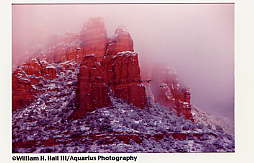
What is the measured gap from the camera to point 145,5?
84.0ft

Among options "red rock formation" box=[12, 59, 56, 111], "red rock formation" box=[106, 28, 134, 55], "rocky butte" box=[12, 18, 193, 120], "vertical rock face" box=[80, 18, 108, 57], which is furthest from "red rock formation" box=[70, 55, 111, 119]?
"red rock formation" box=[12, 59, 56, 111]

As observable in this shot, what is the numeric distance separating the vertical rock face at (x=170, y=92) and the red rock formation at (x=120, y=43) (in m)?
2.91

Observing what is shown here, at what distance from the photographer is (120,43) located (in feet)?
97.2

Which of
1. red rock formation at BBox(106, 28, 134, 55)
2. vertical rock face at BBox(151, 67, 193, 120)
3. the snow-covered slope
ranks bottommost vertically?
the snow-covered slope

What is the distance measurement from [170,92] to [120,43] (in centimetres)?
691

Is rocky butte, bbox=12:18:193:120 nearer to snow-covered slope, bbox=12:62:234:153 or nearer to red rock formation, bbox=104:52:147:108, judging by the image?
red rock formation, bbox=104:52:147:108

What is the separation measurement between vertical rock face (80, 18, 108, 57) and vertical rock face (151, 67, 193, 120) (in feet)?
12.9

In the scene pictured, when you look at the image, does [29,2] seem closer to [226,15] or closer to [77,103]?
[77,103]

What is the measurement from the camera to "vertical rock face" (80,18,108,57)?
28641 mm

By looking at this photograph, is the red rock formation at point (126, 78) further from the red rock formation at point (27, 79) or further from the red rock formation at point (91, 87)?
the red rock formation at point (27, 79)

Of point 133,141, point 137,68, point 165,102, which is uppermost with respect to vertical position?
point 137,68
